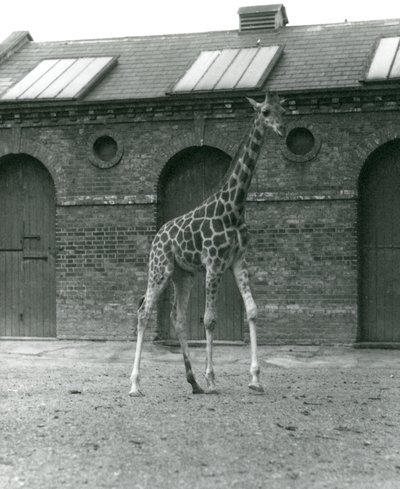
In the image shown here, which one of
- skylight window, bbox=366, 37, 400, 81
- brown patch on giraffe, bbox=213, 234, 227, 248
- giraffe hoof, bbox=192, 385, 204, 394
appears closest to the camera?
giraffe hoof, bbox=192, 385, 204, 394

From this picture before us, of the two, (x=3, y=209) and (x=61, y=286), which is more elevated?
(x=3, y=209)

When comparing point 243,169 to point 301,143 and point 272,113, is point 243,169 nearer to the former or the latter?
point 272,113

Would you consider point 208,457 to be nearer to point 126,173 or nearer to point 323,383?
point 323,383

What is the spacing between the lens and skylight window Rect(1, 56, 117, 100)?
56.5ft

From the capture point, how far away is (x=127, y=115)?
54.7ft

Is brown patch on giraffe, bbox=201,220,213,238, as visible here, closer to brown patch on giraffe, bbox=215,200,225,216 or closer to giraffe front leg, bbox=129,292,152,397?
brown patch on giraffe, bbox=215,200,225,216

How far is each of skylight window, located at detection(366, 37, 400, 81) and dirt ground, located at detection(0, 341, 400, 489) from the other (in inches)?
202

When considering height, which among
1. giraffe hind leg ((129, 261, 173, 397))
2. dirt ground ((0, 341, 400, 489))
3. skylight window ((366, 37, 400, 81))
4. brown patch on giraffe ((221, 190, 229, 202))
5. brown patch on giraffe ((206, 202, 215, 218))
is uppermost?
skylight window ((366, 37, 400, 81))

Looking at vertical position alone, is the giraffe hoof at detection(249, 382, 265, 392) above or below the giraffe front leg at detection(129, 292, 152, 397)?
below

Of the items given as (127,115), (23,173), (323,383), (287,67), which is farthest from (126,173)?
(323,383)

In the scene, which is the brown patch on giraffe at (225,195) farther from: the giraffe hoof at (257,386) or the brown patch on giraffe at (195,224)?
the giraffe hoof at (257,386)

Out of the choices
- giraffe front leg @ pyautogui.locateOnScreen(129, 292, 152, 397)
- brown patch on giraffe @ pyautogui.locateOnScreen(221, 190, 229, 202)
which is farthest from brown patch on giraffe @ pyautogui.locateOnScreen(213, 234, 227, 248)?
giraffe front leg @ pyautogui.locateOnScreen(129, 292, 152, 397)

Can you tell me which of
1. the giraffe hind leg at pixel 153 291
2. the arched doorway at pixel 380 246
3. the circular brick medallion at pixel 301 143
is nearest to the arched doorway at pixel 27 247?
Result: the circular brick medallion at pixel 301 143

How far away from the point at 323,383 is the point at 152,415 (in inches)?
127
